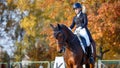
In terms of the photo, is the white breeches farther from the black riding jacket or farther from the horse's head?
the horse's head

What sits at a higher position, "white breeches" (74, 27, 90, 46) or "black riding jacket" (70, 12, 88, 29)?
"black riding jacket" (70, 12, 88, 29)

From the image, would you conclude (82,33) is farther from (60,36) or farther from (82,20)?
(60,36)

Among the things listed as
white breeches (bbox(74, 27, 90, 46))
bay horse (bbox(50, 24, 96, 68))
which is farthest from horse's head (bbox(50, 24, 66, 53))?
white breeches (bbox(74, 27, 90, 46))

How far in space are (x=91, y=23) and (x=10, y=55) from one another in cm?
1799

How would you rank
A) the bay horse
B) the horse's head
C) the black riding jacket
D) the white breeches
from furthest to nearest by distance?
1. the white breeches
2. the black riding jacket
3. the bay horse
4. the horse's head

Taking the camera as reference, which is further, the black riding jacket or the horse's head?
the black riding jacket

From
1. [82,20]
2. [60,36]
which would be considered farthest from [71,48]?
[82,20]

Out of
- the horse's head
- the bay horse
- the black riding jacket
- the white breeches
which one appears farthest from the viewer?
the white breeches

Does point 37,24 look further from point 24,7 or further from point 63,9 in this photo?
point 63,9

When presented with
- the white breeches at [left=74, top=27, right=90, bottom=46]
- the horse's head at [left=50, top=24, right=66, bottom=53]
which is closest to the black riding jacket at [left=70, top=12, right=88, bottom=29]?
the white breeches at [left=74, top=27, right=90, bottom=46]

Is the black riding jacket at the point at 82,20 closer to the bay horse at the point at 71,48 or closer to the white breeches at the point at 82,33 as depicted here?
the white breeches at the point at 82,33

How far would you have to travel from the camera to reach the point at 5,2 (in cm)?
3559

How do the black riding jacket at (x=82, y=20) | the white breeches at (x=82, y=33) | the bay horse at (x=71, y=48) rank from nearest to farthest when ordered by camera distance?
the bay horse at (x=71, y=48)
the black riding jacket at (x=82, y=20)
the white breeches at (x=82, y=33)

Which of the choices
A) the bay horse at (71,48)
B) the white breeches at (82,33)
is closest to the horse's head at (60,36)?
the bay horse at (71,48)
